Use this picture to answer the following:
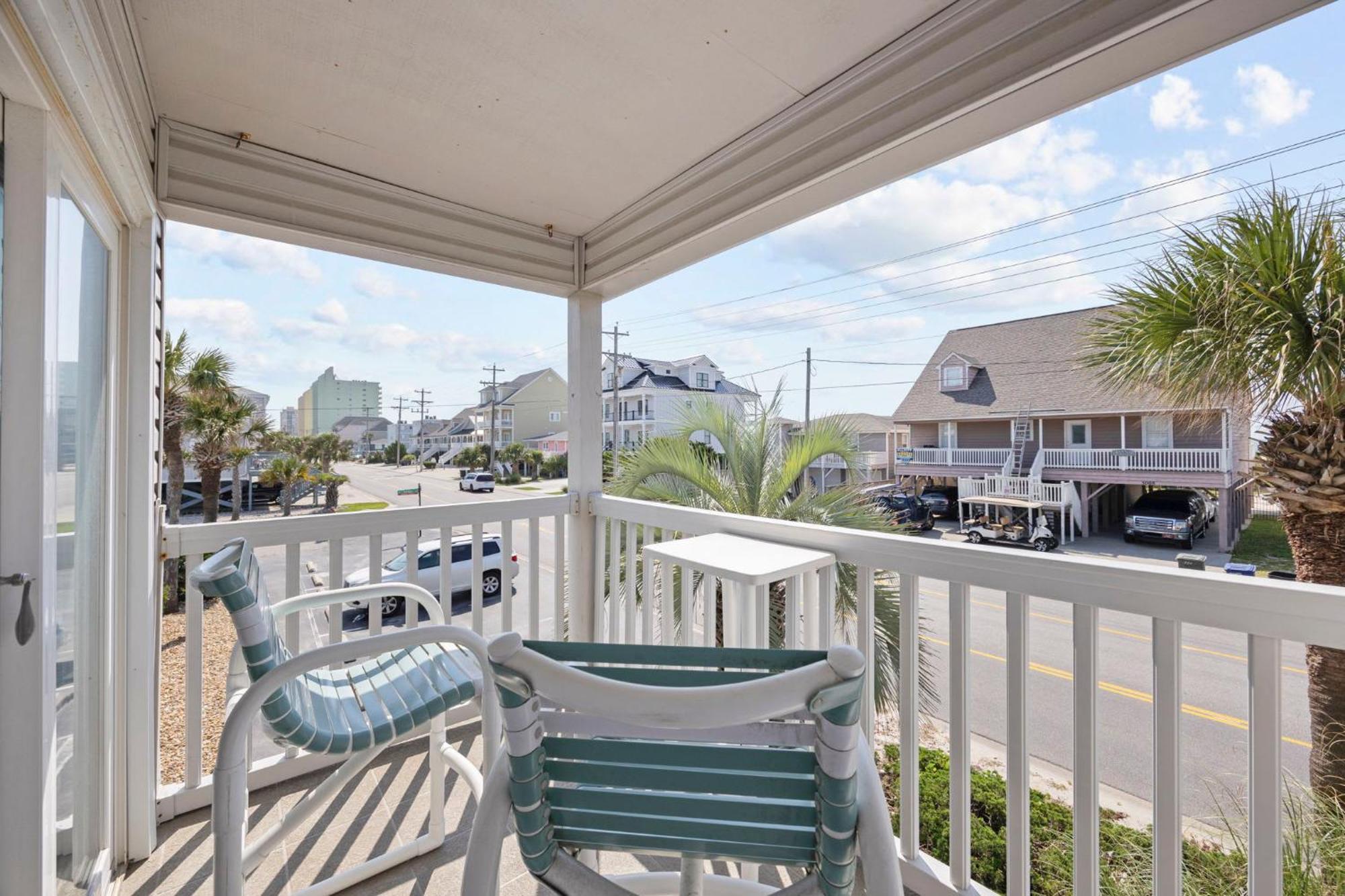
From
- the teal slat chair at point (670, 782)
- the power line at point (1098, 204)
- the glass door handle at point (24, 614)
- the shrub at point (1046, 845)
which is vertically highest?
the power line at point (1098, 204)

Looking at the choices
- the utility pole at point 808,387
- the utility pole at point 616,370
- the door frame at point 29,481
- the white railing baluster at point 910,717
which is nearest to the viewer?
the door frame at point 29,481

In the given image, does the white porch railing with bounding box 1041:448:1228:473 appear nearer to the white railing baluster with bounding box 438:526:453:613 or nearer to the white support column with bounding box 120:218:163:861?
the white railing baluster with bounding box 438:526:453:613

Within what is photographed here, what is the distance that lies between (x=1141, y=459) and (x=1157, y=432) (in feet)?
0.24

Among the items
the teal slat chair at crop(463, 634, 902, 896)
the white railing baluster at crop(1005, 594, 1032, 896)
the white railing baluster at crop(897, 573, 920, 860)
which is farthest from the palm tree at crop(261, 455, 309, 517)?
the white railing baluster at crop(1005, 594, 1032, 896)

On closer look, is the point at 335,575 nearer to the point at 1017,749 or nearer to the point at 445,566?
the point at 445,566

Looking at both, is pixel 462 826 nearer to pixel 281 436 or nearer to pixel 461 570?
pixel 461 570

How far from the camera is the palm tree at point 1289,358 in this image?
122 centimetres

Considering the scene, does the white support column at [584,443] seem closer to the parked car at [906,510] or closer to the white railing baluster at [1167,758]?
the parked car at [906,510]

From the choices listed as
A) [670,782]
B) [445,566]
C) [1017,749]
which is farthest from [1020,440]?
[445,566]

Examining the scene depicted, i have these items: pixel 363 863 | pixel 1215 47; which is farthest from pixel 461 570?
pixel 1215 47

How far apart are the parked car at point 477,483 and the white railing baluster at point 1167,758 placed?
8.40 feet

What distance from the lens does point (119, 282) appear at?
1784 millimetres

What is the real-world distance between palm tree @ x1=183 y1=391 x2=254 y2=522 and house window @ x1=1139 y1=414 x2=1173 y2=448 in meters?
2.92

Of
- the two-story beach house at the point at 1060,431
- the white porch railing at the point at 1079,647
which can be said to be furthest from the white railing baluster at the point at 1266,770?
the two-story beach house at the point at 1060,431
